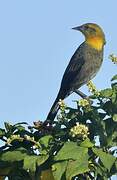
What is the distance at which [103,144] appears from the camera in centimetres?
374

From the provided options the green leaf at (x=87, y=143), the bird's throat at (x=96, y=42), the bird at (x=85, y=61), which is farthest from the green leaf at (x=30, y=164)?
the bird's throat at (x=96, y=42)

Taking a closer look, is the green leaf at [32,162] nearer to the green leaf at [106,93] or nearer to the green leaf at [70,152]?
the green leaf at [70,152]

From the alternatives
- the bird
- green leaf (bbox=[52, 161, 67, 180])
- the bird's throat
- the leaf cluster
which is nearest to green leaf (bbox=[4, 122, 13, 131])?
the leaf cluster

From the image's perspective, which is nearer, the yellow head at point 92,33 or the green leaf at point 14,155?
the green leaf at point 14,155

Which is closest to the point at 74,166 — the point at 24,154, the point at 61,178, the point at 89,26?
the point at 61,178

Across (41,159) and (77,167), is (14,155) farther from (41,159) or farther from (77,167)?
(77,167)

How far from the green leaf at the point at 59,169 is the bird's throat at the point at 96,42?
23.7 ft

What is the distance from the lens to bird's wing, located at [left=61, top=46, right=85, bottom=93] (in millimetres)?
9914

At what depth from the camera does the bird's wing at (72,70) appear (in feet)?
32.5

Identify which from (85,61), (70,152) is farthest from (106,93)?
(85,61)

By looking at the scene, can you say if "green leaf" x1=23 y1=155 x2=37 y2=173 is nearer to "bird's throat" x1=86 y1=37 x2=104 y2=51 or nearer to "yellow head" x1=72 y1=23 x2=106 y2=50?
"bird's throat" x1=86 y1=37 x2=104 y2=51

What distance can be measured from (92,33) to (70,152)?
759 cm

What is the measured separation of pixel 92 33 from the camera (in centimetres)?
1088

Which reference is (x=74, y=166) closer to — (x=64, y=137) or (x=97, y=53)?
(x=64, y=137)
